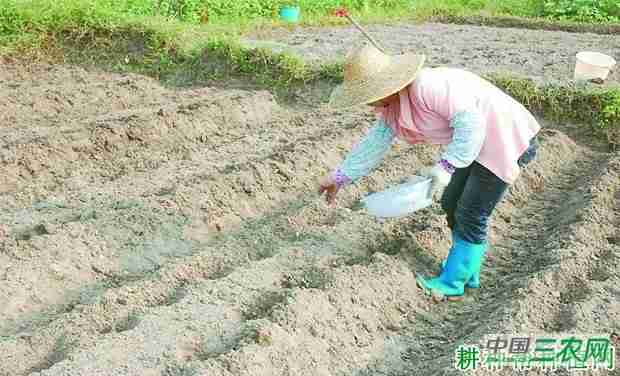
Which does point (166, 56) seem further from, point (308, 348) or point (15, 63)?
point (308, 348)

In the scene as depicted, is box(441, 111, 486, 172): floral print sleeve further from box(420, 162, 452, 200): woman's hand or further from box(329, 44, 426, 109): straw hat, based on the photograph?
box(329, 44, 426, 109): straw hat

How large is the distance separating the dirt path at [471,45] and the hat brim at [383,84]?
3.82 meters

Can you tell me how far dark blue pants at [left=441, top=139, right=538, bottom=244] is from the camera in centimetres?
411

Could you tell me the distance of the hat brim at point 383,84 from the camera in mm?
3760

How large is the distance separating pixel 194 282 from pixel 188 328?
1.66ft

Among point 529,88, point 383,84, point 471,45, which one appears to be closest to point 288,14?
point 471,45

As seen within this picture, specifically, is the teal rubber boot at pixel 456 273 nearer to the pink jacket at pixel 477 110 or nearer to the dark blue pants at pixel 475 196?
the dark blue pants at pixel 475 196

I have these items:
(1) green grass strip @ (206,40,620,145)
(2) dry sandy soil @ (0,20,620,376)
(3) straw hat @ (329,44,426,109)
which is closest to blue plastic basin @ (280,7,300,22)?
(1) green grass strip @ (206,40,620,145)

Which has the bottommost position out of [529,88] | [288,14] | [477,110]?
[288,14]

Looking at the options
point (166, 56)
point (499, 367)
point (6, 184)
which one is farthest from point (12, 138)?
point (499, 367)

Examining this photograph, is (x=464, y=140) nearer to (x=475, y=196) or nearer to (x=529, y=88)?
(x=475, y=196)

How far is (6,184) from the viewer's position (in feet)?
17.9

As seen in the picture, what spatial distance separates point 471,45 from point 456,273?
525 centimetres

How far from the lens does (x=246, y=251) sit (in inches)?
184
